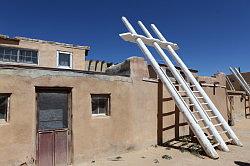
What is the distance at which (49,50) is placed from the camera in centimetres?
1658

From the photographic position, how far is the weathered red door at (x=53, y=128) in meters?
8.46

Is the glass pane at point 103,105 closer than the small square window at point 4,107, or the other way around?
the small square window at point 4,107

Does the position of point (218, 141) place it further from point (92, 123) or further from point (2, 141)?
point (2, 141)

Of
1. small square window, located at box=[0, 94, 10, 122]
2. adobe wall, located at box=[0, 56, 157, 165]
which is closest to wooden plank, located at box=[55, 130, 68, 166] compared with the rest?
adobe wall, located at box=[0, 56, 157, 165]

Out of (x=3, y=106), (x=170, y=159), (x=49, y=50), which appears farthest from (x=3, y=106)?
(x=49, y=50)

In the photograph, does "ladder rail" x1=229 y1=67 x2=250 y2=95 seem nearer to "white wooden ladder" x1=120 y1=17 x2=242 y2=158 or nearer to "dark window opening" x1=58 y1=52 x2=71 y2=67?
"white wooden ladder" x1=120 y1=17 x2=242 y2=158

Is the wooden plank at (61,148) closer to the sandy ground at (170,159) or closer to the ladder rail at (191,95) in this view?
the sandy ground at (170,159)

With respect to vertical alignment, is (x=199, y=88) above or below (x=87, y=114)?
above

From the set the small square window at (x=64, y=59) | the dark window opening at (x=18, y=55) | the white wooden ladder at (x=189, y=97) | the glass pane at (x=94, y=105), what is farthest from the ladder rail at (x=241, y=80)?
the glass pane at (x=94, y=105)

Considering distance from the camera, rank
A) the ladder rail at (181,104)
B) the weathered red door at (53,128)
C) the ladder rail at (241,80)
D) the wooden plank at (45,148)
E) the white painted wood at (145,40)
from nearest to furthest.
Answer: the wooden plank at (45,148), the weathered red door at (53,128), the ladder rail at (181,104), the white painted wood at (145,40), the ladder rail at (241,80)

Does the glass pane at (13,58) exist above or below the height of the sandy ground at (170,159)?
above

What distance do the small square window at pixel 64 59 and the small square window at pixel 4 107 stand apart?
9343 millimetres

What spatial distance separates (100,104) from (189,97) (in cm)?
359

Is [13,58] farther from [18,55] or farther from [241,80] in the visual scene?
[241,80]
